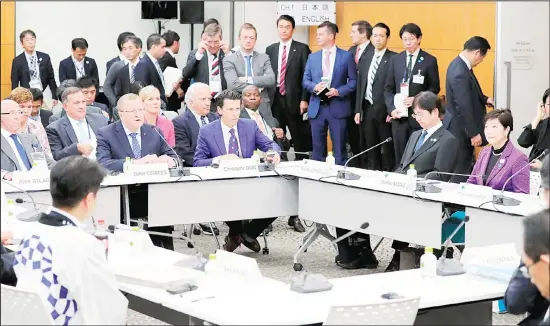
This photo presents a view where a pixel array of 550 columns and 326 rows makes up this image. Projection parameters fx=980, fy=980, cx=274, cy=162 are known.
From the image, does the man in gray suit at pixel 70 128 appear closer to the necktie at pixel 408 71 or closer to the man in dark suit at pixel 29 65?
the necktie at pixel 408 71

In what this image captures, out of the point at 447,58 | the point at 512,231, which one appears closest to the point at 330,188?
the point at 512,231

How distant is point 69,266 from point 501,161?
11.6ft

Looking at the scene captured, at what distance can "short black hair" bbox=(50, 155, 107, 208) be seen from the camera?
3.68m

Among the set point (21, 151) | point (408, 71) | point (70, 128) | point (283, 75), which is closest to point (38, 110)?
point (70, 128)

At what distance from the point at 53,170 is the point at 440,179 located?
147 inches

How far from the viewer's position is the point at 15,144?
6910mm

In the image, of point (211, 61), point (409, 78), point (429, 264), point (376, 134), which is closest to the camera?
point (429, 264)

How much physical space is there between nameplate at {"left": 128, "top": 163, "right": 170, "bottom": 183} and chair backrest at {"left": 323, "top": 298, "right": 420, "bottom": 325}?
3517 millimetres

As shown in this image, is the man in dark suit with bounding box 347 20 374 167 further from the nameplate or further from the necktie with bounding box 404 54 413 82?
the nameplate

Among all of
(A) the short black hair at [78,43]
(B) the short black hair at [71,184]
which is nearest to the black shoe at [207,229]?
(A) the short black hair at [78,43]

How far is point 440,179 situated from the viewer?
22.6ft

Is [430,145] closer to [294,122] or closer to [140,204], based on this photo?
[140,204]

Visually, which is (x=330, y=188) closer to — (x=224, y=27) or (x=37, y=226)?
(x=37, y=226)

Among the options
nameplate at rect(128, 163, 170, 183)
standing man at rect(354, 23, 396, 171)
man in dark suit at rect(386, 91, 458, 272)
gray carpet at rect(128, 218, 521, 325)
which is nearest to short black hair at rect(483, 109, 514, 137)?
man in dark suit at rect(386, 91, 458, 272)
